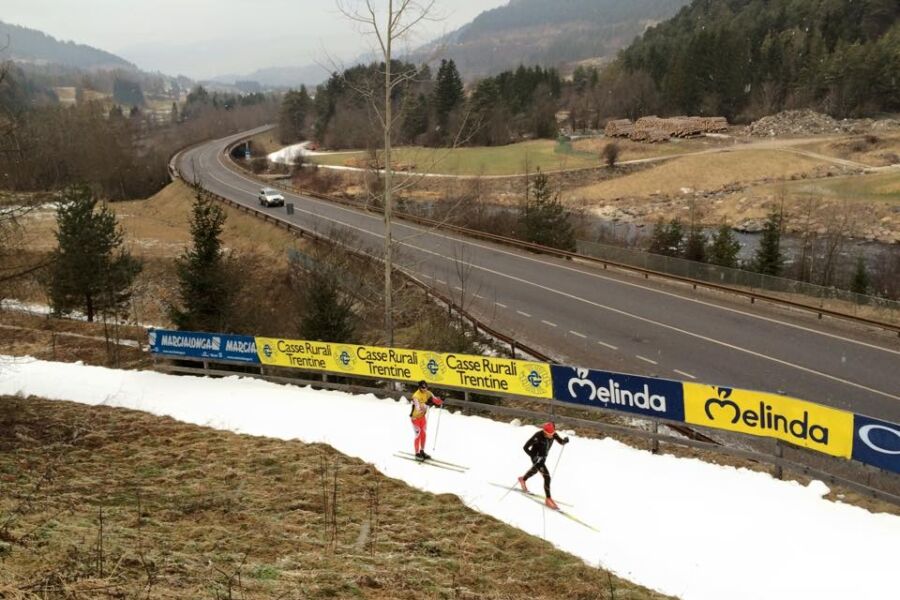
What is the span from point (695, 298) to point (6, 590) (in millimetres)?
Answer: 27659

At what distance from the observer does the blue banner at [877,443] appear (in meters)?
11.0

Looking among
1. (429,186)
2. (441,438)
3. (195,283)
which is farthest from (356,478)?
(429,186)

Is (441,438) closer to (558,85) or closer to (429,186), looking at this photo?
(429,186)

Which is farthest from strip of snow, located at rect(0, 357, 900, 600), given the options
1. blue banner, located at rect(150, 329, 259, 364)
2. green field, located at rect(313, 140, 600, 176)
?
green field, located at rect(313, 140, 600, 176)

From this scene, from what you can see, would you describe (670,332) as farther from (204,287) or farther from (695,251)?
(695,251)

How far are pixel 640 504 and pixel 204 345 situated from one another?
14.7m

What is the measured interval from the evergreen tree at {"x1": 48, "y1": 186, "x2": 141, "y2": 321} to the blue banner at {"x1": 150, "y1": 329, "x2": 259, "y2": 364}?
379 inches

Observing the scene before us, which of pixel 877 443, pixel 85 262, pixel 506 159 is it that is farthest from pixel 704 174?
pixel 877 443

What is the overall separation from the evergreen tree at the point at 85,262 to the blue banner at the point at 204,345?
9.62 m

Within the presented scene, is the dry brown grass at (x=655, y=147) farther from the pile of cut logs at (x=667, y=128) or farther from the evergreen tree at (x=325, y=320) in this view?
the evergreen tree at (x=325, y=320)

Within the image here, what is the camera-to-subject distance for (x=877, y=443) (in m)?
11.2

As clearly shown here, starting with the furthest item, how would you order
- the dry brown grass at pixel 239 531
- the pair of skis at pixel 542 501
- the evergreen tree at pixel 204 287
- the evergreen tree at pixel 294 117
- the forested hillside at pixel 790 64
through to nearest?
the evergreen tree at pixel 294 117 → the forested hillside at pixel 790 64 → the evergreen tree at pixel 204 287 → the pair of skis at pixel 542 501 → the dry brown grass at pixel 239 531

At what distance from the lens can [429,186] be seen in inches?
3263

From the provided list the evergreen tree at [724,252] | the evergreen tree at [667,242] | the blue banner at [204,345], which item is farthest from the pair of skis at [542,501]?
the evergreen tree at [667,242]
